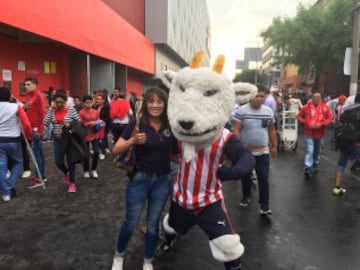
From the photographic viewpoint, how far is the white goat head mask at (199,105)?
2898 millimetres

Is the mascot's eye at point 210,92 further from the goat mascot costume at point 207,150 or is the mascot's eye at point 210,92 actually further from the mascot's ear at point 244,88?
the mascot's ear at point 244,88

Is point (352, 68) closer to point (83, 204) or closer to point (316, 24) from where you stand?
point (83, 204)

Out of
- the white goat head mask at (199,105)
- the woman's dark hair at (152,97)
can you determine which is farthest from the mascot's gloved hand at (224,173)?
the woman's dark hair at (152,97)

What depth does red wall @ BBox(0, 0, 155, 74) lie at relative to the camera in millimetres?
9445

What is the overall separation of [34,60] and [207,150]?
37.6 feet

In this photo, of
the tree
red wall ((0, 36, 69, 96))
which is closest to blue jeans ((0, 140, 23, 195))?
red wall ((0, 36, 69, 96))

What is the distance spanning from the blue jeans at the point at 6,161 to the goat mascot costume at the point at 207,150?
362cm

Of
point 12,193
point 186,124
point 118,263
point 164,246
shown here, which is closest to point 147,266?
point 118,263

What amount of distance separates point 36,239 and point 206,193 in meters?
2.37

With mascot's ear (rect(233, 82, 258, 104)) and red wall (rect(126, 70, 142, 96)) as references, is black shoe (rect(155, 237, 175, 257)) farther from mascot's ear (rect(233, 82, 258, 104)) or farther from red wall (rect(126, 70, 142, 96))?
red wall (rect(126, 70, 142, 96))

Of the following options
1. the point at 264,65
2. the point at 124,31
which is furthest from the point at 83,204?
the point at 264,65

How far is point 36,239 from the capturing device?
4.48 meters

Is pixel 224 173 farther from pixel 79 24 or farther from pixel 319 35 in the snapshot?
pixel 319 35

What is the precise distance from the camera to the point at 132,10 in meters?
27.4
